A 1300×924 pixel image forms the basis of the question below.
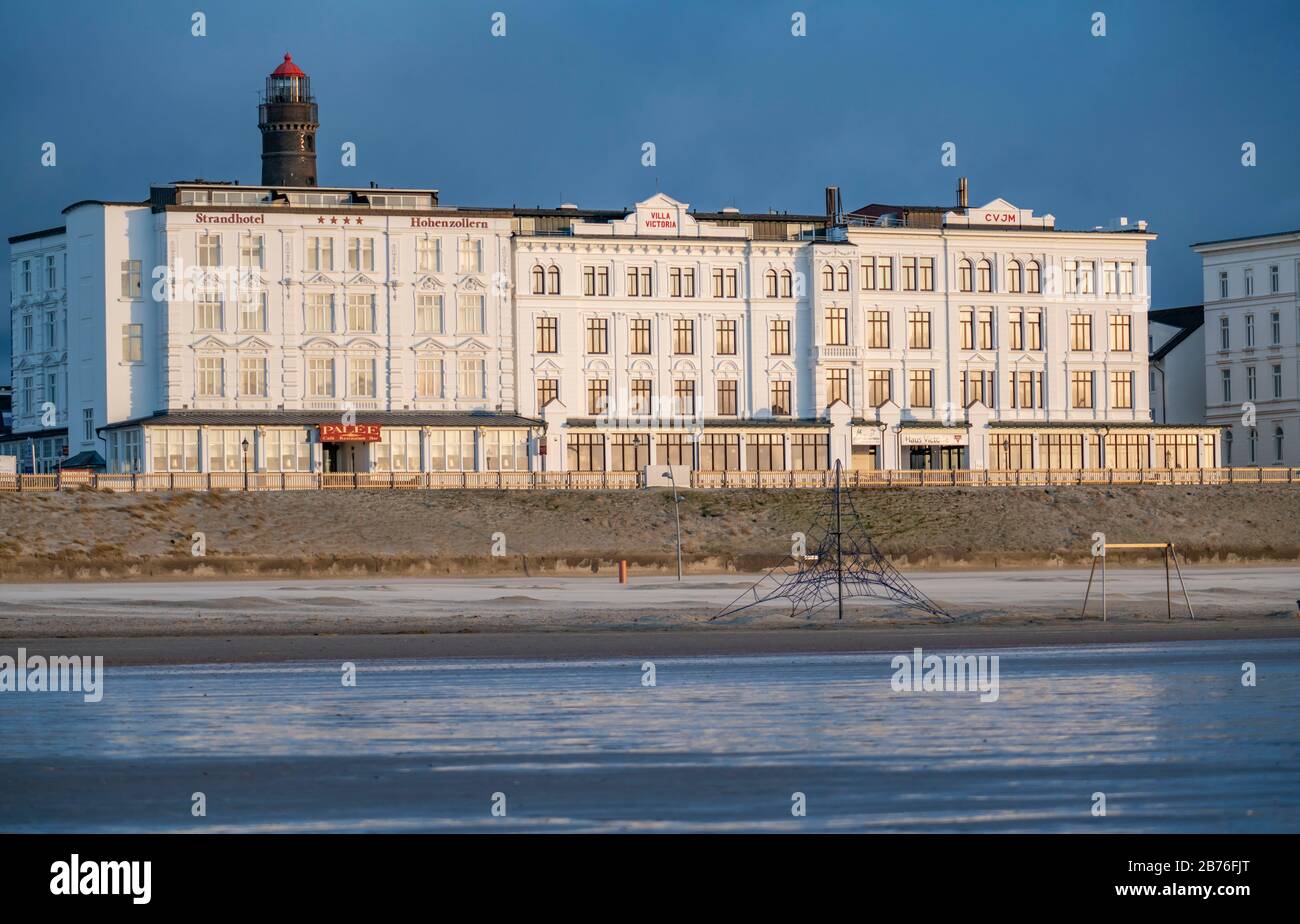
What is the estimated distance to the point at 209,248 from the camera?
94500 mm

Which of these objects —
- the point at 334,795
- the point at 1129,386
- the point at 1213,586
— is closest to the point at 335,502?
the point at 1213,586

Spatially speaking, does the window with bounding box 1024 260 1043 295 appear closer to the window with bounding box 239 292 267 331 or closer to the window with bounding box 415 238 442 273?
the window with bounding box 415 238 442 273

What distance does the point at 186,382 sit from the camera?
3701 inches

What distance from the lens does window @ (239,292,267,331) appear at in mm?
95062

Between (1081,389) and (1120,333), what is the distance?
14.4ft

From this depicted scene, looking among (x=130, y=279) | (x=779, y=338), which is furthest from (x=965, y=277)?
(x=130, y=279)

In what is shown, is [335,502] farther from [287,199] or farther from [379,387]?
[287,199]

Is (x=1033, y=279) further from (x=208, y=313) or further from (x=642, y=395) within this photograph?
(x=208, y=313)

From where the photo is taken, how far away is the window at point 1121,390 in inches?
4289

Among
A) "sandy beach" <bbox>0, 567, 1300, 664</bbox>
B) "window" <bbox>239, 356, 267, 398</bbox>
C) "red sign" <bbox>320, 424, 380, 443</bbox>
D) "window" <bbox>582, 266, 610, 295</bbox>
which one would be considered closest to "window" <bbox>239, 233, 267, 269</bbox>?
"window" <bbox>239, 356, 267, 398</bbox>
